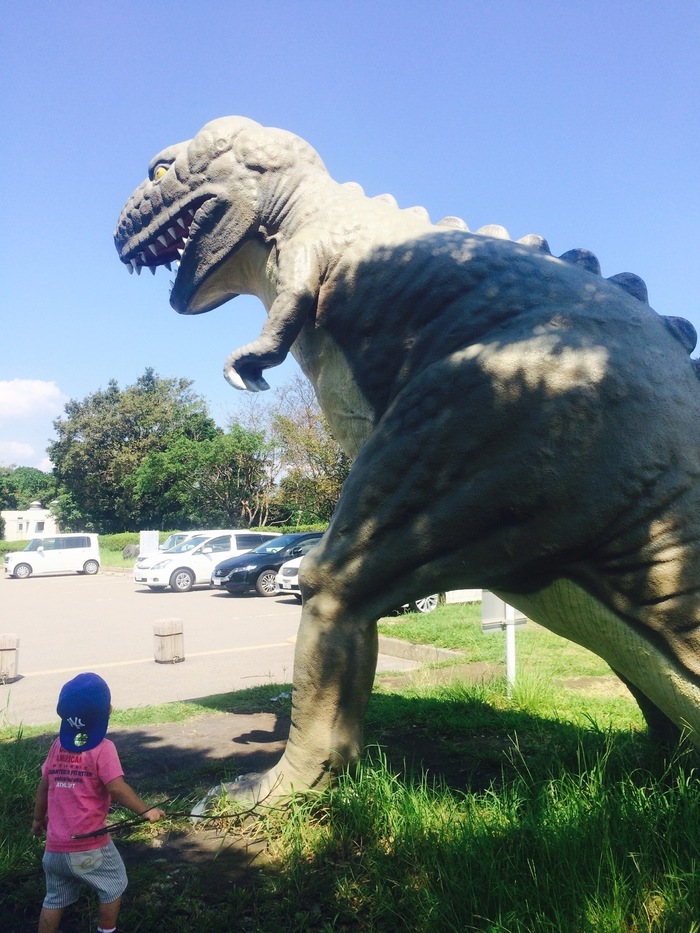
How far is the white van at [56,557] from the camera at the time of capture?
83.9ft

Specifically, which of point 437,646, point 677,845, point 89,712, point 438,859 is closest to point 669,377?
point 677,845

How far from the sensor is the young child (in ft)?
8.05

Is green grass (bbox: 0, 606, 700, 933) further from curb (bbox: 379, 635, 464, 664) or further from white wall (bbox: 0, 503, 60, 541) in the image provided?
white wall (bbox: 0, 503, 60, 541)

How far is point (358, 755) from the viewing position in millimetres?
3154

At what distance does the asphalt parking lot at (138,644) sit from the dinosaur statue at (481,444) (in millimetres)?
3153

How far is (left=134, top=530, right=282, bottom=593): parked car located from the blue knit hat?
16.3 m

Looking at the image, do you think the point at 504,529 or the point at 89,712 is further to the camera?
the point at 504,529

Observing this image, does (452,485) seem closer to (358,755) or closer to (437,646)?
(358,755)

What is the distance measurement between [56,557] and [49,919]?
25.5 metres

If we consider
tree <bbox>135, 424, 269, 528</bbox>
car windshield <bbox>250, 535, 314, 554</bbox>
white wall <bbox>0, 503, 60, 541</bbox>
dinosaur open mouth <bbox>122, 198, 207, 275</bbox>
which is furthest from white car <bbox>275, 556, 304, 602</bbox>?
white wall <bbox>0, 503, 60, 541</bbox>

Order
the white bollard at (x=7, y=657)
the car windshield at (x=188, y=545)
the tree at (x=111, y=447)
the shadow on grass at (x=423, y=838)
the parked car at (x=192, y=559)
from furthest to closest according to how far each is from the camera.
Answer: the tree at (x=111, y=447), the car windshield at (x=188, y=545), the parked car at (x=192, y=559), the white bollard at (x=7, y=657), the shadow on grass at (x=423, y=838)

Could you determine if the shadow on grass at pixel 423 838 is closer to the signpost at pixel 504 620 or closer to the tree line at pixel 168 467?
the signpost at pixel 504 620

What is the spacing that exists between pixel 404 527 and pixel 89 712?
1256 mm

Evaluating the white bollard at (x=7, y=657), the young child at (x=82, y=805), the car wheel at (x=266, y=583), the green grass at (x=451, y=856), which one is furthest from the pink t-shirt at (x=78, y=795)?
the car wheel at (x=266, y=583)
